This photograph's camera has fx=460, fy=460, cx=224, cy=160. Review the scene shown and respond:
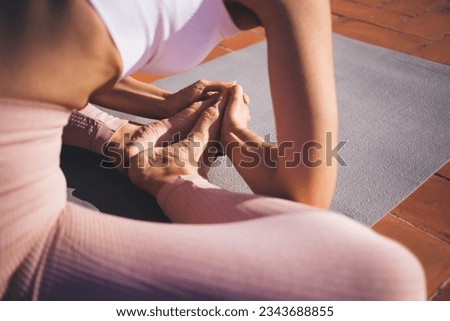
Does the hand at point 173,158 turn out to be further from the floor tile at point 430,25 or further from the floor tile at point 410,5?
the floor tile at point 410,5

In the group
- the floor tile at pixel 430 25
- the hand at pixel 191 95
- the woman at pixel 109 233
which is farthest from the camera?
the floor tile at pixel 430 25

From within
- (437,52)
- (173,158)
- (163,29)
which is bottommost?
(437,52)

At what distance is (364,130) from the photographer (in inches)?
57.3

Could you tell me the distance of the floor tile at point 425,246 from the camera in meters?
0.99

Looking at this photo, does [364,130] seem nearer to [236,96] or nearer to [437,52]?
[236,96]

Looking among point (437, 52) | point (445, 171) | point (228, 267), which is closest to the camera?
point (228, 267)

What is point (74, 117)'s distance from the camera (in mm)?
1252

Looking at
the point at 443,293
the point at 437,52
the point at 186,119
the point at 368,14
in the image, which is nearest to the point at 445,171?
the point at 443,293

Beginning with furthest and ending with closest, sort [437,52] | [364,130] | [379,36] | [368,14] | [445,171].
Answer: [368,14] → [379,36] → [437,52] → [364,130] → [445,171]

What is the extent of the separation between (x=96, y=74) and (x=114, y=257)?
0.84 ft

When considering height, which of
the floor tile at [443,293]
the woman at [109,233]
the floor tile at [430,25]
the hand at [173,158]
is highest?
the woman at [109,233]

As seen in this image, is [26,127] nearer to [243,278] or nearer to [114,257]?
[114,257]

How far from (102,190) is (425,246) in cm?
80

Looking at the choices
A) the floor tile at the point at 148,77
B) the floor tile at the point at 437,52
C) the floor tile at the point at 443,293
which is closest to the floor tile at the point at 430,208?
the floor tile at the point at 443,293
